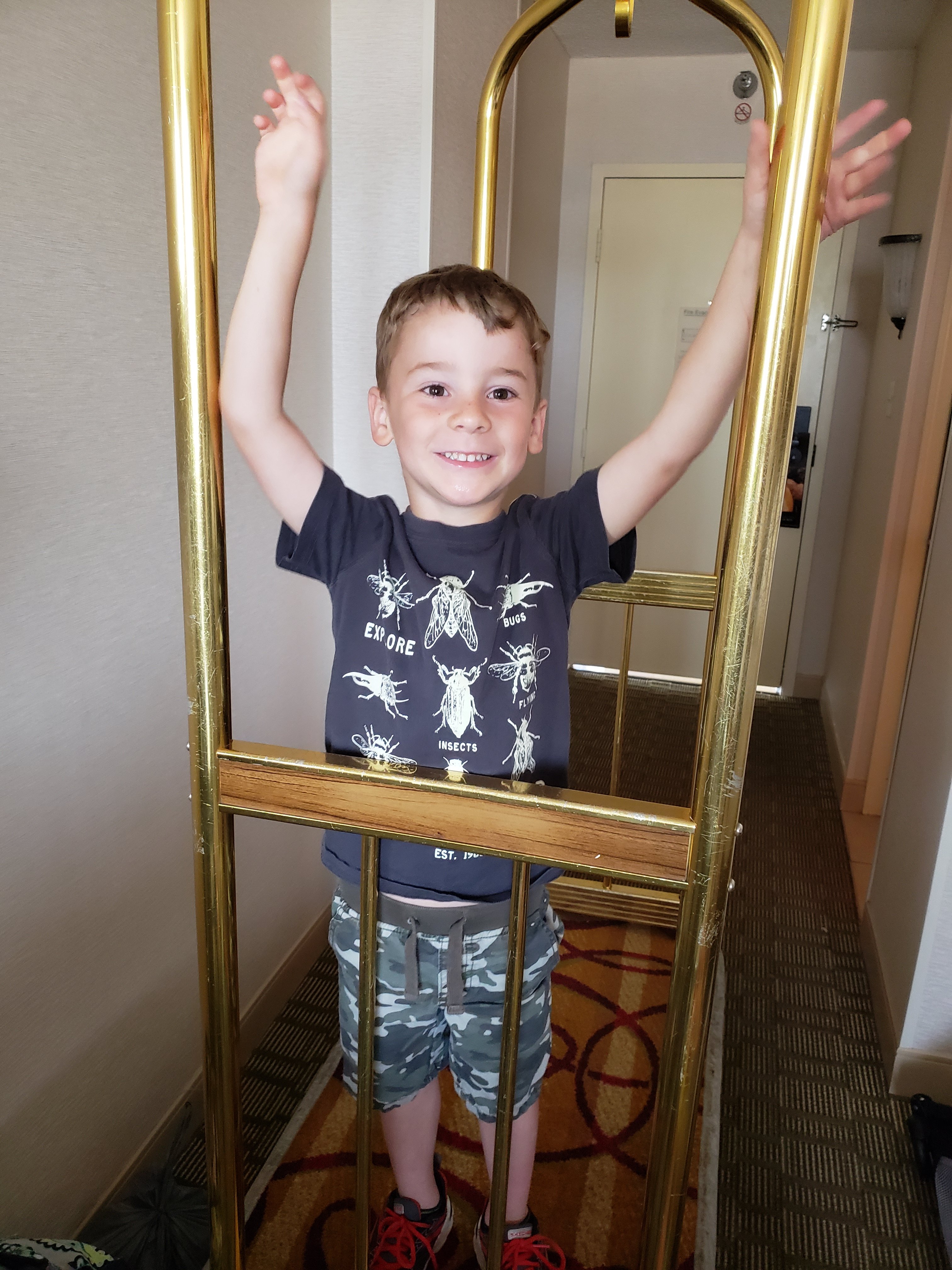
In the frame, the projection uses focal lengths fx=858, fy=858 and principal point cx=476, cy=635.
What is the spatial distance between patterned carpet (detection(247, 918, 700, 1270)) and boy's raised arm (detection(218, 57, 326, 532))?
1.02 m

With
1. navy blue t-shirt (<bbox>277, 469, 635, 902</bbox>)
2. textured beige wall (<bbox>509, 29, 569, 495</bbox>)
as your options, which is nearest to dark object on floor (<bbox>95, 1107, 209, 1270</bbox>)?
navy blue t-shirt (<bbox>277, 469, 635, 902</bbox>)

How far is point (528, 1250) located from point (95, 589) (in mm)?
934

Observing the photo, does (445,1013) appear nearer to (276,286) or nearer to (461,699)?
(461,699)

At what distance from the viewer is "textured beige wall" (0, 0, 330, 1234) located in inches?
34.3

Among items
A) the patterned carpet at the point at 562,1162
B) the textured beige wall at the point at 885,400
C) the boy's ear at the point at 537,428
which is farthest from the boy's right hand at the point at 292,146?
the textured beige wall at the point at 885,400

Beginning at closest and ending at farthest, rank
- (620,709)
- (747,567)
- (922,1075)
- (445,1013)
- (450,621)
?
(747,567) → (450,621) → (445,1013) → (922,1075) → (620,709)

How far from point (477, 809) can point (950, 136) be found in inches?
94.8

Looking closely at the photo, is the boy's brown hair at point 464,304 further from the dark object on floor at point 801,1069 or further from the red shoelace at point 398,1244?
the dark object on floor at point 801,1069

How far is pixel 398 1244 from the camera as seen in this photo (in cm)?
102

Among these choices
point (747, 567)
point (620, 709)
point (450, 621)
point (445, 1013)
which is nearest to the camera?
point (747, 567)

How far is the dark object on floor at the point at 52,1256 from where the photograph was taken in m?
0.79

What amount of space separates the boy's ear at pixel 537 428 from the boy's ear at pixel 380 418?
131 millimetres

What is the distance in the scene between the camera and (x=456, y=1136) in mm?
1344

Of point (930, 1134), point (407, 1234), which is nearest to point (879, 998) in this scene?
point (930, 1134)
